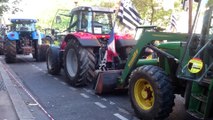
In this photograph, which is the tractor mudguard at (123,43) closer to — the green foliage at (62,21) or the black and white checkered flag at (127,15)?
the black and white checkered flag at (127,15)

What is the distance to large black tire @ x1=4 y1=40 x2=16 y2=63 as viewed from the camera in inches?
574

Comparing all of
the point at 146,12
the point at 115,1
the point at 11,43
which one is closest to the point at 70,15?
the point at 11,43

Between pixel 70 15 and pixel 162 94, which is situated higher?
pixel 70 15

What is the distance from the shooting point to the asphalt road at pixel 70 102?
656cm

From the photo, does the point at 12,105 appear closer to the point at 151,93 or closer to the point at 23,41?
the point at 151,93

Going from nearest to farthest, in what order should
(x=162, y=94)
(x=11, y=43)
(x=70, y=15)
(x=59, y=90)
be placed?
1. (x=162, y=94)
2. (x=59, y=90)
3. (x=70, y=15)
4. (x=11, y=43)

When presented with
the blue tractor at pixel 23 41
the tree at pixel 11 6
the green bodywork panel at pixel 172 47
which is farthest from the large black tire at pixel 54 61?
the green bodywork panel at pixel 172 47

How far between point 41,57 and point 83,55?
676 cm

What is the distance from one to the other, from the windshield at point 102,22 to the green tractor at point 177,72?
3.11 metres

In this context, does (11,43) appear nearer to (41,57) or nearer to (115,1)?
(41,57)

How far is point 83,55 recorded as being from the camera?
905 centimetres

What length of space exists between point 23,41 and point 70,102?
29.1 feet

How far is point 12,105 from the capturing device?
6887 mm

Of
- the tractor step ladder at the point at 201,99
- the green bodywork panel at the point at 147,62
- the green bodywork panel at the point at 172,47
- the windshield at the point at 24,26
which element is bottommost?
the tractor step ladder at the point at 201,99
